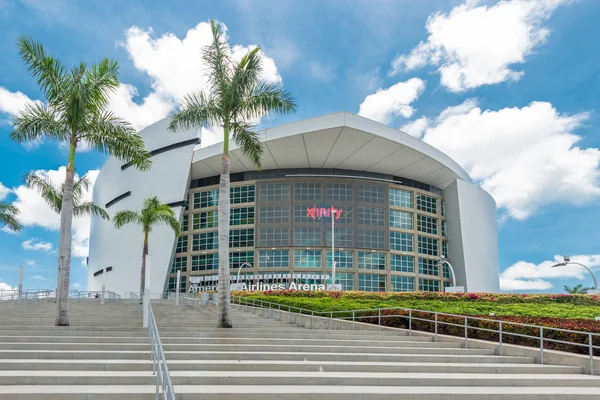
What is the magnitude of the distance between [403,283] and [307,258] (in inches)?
435

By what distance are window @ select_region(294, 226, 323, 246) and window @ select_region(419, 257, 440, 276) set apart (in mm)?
12595

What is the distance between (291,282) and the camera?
54625 mm

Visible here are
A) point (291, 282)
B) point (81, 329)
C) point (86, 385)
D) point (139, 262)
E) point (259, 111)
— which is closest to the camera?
point (86, 385)

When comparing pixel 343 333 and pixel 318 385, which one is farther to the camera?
pixel 343 333

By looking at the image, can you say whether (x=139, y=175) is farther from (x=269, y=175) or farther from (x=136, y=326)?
(x=136, y=326)

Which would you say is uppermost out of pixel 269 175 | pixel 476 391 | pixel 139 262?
pixel 269 175

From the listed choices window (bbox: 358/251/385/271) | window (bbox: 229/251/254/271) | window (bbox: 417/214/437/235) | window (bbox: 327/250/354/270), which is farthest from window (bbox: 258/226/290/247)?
window (bbox: 417/214/437/235)

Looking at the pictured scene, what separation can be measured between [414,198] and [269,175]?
16247 mm

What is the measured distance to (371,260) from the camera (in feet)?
185

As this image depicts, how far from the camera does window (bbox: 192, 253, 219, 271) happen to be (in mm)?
58719

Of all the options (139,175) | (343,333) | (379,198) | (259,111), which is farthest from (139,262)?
(343,333)

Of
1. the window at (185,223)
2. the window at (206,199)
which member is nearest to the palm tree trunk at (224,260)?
the window at (206,199)

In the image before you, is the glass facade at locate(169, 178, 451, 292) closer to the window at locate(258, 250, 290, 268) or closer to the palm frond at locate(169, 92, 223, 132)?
the window at locate(258, 250, 290, 268)

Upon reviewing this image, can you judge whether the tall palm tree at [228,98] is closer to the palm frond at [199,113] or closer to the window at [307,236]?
the palm frond at [199,113]
